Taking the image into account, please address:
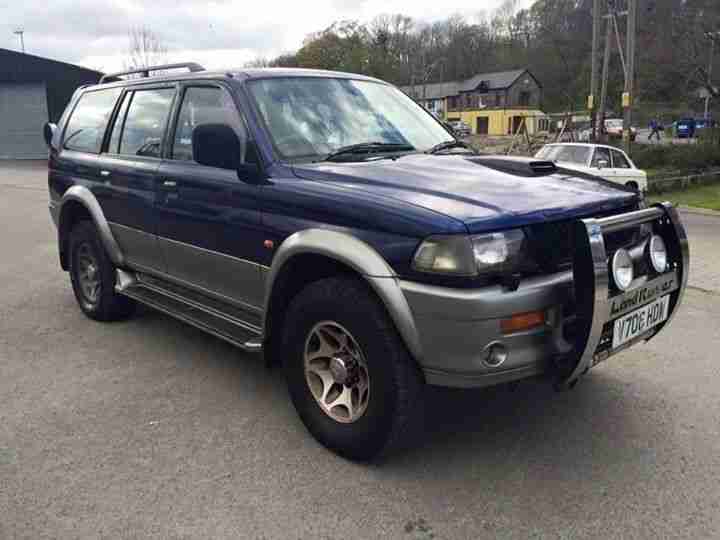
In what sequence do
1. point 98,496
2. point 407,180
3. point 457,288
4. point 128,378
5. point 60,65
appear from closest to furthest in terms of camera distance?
1. point 457,288
2. point 98,496
3. point 407,180
4. point 128,378
5. point 60,65

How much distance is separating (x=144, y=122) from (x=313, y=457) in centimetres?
276

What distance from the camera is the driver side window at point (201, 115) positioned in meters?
3.82

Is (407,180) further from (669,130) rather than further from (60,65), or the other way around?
(669,130)

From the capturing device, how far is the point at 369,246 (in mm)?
2971

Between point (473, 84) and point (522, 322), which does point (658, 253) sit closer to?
point (522, 322)

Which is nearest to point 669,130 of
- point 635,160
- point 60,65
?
point 635,160

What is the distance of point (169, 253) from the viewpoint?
4.42 metres

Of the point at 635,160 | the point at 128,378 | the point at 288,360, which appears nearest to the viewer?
the point at 288,360

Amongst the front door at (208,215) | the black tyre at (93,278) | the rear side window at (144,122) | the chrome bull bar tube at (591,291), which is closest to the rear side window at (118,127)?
the rear side window at (144,122)

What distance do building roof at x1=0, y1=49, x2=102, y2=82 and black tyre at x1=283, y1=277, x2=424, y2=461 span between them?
32307 millimetres

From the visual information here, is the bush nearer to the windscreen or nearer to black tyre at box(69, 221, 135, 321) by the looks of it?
the windscreen

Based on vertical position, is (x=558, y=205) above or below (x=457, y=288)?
above

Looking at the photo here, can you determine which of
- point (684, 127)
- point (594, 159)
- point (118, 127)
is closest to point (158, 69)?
point (118, 127)

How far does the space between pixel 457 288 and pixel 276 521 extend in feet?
4.08
